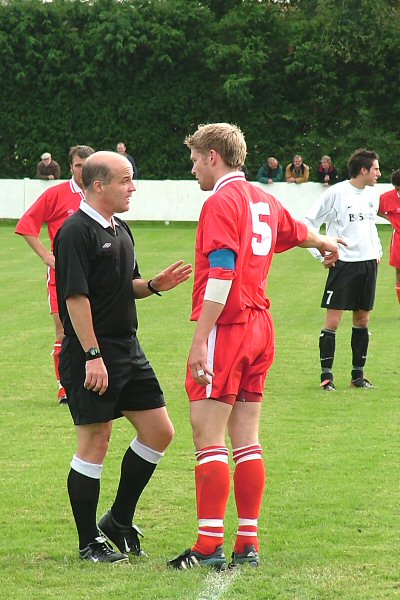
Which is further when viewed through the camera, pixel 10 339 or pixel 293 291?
pixel 293 291

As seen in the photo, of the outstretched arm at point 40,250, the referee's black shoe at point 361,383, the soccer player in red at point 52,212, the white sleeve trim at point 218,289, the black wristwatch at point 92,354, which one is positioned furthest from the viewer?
the referee's black shoe at point 361,383

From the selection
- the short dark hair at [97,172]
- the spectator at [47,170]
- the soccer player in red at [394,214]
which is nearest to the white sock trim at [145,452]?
the short dark hair at [97,172]

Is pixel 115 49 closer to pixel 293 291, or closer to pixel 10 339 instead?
pixel 293 291

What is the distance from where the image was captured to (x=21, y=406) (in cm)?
1013

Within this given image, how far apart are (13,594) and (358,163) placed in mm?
6700

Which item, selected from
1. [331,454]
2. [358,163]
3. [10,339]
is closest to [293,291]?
[10,339]

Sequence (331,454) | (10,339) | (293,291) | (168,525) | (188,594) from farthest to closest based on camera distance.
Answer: (293,291) < (10,339) < (331,454) < (168,525) < (188,594)

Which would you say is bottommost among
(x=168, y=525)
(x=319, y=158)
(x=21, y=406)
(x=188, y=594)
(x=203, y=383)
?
(x=319, y=158)

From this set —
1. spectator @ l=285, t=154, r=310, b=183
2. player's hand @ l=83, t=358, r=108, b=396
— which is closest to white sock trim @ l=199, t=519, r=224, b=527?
player's hand @ l=83, t=358, r=108, b=396

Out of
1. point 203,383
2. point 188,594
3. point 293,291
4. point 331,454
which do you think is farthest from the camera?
point 293,291

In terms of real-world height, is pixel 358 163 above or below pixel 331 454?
above

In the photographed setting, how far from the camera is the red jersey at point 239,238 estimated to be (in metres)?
5.53

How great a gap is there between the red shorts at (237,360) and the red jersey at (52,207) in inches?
184

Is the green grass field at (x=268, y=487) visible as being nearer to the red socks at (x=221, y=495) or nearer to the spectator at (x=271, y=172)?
the red socks at (x=221, y=495)
